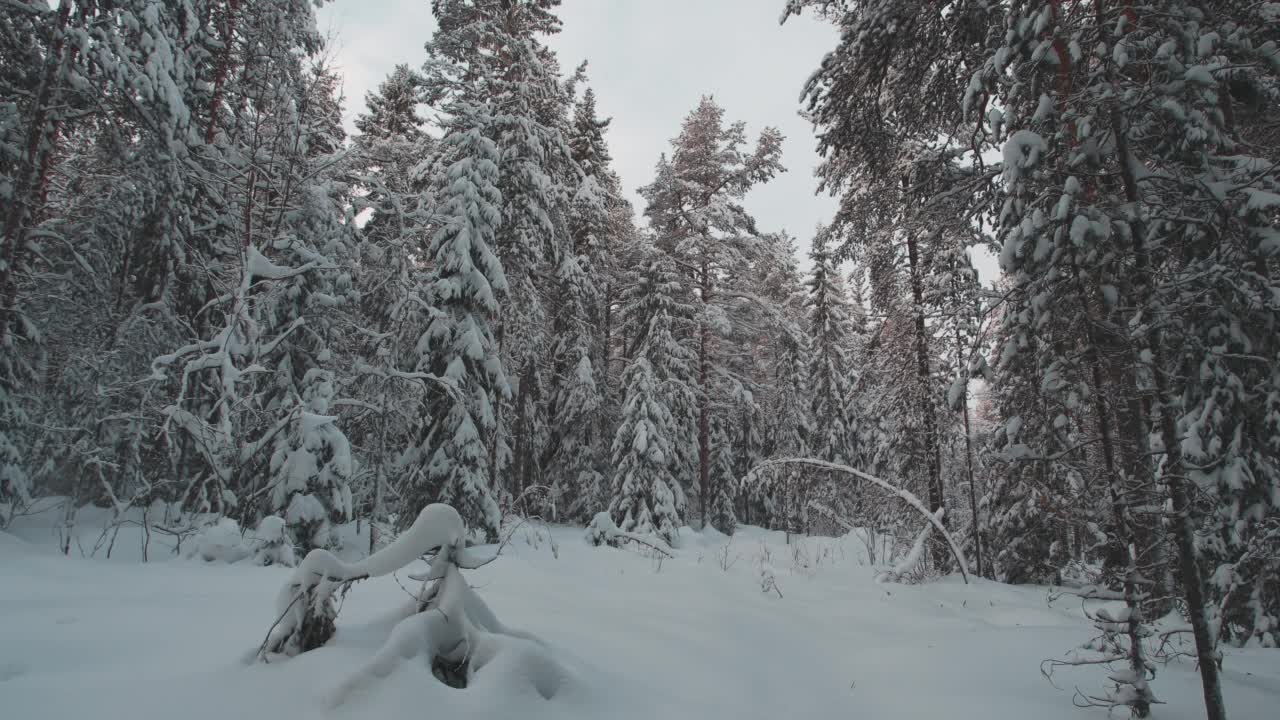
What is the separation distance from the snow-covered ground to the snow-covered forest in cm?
3

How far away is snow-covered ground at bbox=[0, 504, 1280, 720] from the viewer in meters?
2.21

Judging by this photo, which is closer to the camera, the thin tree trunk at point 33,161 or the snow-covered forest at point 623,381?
the snow-covered forest at point 623,381

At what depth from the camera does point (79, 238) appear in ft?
31.2

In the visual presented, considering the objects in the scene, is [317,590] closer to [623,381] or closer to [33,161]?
[33,161]

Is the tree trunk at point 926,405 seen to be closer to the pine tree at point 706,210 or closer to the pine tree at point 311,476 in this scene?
the pine tree at point 706,210

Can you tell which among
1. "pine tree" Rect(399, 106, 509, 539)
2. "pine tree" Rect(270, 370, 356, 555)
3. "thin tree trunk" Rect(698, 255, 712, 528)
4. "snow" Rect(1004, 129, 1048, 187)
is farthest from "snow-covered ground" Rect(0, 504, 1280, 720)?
"thin tree trunk" Rect(698, 255, 712, 528)

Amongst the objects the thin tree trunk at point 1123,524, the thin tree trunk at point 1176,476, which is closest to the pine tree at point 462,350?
the thin tree trunk at point 1123,524

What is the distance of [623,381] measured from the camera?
17703mm

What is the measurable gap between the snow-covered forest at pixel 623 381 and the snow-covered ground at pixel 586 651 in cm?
3

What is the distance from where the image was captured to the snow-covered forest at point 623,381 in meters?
3.08

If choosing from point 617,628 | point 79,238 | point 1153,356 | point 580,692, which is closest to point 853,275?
point 1153,356

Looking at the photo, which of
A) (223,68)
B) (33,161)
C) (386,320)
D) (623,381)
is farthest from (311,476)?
(623,381)

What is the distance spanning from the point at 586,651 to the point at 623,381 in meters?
14.5

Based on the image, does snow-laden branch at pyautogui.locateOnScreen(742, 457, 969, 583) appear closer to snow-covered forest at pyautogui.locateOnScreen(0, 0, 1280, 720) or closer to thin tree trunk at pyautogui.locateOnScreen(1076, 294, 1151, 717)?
snow-covered forest at pyautogui.locateOnScreen(0, 0, 1280, 720)
